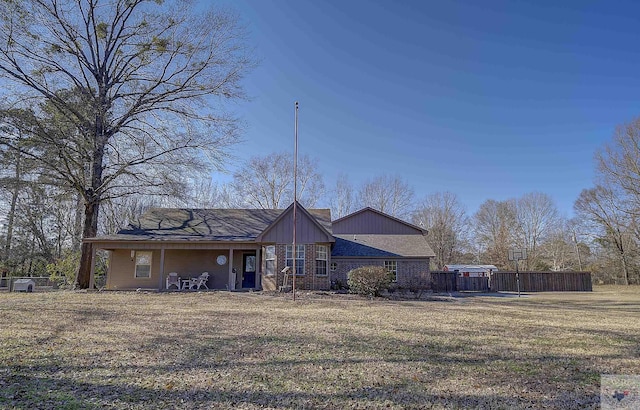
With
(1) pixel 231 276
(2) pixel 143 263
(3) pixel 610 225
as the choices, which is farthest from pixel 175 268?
(3) pixel 610 225

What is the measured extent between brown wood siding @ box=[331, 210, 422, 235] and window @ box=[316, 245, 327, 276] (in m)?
8.28

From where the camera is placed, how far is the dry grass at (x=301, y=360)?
4023 millimetres

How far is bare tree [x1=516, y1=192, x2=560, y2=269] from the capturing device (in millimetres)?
44625

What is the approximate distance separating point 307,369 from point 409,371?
4.38ft

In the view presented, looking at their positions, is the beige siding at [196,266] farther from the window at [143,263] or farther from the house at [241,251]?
the window at [143,263]

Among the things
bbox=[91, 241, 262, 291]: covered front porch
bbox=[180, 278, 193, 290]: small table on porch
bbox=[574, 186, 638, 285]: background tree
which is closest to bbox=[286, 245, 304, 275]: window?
bbox=[91, 241, 262, 291]: covered front porch

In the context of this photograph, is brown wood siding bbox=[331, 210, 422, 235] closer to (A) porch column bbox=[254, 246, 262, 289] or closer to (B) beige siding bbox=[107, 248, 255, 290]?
(A) porch column bbox=[254, 246, 262, 289]

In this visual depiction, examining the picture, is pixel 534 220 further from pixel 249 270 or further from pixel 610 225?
pixel 249 270

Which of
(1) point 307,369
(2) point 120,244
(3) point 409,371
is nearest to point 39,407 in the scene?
(1) point 307,369

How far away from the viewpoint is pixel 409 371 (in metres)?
4.95

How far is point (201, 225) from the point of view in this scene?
20.0m

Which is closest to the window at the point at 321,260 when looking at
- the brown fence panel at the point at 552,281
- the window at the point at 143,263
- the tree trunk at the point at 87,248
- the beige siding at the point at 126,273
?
the beige siding at the point at 126,273

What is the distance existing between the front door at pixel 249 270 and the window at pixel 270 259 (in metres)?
1.77

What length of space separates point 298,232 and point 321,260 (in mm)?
1855
